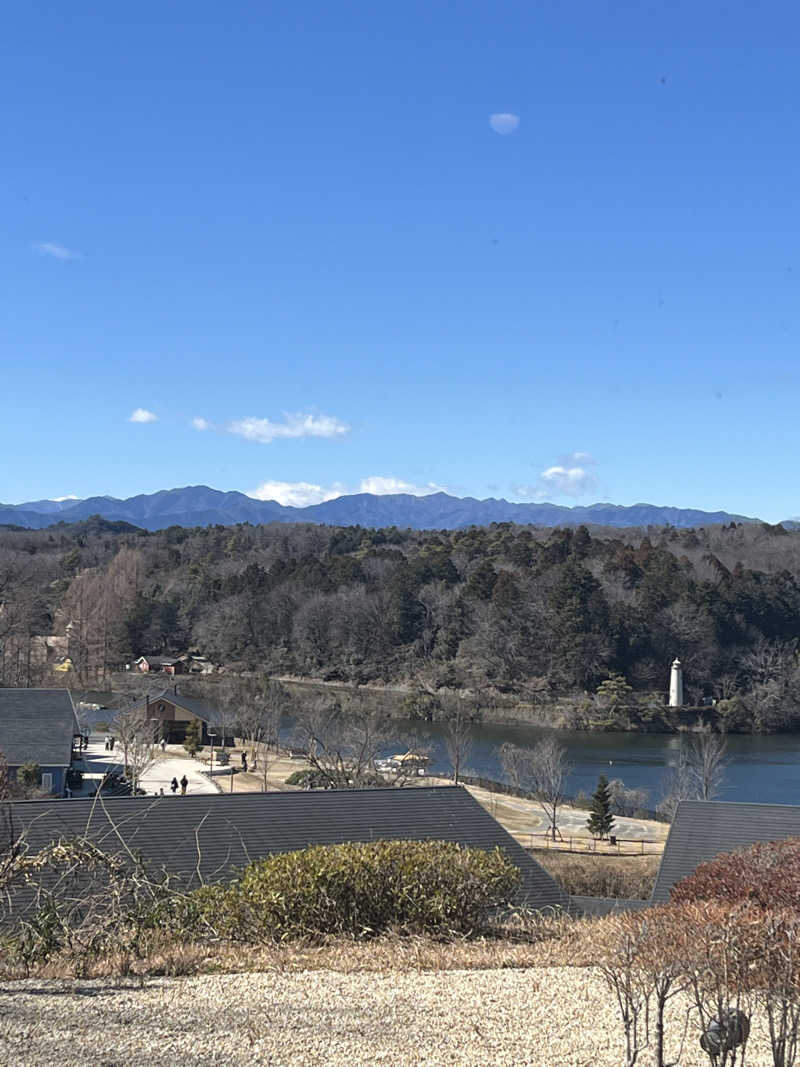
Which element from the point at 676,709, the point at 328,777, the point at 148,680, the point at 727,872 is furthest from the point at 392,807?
the point at 676,709

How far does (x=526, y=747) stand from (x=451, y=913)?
32.2m

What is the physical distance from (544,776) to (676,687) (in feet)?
77.4

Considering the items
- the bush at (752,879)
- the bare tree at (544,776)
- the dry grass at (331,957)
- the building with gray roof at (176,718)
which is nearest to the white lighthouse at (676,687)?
the bare tree at (544,776)

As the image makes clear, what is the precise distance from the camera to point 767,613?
185 ft

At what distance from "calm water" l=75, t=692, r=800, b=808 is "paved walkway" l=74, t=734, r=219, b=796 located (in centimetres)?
745

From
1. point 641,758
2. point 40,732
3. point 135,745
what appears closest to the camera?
point 40,732

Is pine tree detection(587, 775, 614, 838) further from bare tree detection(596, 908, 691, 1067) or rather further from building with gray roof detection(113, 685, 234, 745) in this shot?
bare tree detection(596, 908, 691, 1067)

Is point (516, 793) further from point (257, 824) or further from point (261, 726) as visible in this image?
point (257, 824)

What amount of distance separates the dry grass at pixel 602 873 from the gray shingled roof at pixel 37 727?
10967 millimetres

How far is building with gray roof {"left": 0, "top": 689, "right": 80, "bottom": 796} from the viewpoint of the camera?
23.5 meters

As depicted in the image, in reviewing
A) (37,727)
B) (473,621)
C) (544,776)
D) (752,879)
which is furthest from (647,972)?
(473,621)

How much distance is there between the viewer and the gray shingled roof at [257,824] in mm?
9281

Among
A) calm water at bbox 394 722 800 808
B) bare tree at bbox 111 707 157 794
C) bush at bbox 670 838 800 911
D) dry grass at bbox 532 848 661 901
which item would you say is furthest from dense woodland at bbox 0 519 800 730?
bush at bbox 670 838 800 911

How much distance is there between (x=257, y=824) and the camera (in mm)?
10070
